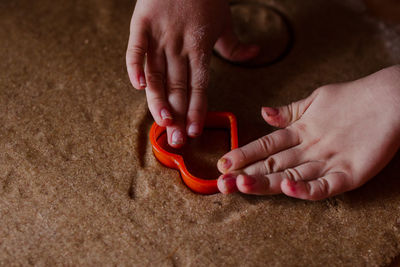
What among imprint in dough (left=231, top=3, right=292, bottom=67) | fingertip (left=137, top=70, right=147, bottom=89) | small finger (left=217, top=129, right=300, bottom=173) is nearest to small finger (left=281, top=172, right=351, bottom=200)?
small finger (left=217, top=129, right=300, bottom=173)

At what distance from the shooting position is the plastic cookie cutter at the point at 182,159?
1068 millimetres

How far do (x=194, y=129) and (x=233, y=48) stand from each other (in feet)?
1.49

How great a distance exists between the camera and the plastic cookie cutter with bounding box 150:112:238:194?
1068 mm

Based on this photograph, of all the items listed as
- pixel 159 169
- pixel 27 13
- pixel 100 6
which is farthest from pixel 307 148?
pixel 27 13

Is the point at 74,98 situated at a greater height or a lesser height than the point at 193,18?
lesser

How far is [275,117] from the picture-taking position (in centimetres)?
119

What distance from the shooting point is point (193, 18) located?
1.28 meters

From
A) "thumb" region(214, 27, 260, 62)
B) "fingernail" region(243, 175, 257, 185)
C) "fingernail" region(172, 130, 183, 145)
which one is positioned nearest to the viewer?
"fingernail" region(243, 175, 257, 185)

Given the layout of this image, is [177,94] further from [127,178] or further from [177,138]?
[127,178]

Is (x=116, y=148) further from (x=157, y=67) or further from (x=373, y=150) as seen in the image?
(x=373, y=150)

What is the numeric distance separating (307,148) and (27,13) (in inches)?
48.2

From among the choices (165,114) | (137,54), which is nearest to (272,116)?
(165,114)

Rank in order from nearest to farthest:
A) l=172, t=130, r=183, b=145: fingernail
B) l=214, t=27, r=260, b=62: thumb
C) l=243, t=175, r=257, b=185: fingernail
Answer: l=243, t=175, r=257, b=185: fingernail < l=172, t=130, r=183, b=145: fingernail < l=214, t=27, r=260, b=62: thumb

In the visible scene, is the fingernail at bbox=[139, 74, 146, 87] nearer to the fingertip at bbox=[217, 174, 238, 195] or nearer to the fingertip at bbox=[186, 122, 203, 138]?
the fingertip at bbox=[186, 122, 203, 138]
